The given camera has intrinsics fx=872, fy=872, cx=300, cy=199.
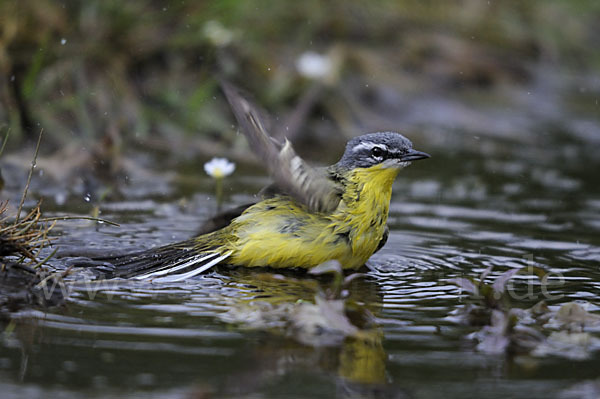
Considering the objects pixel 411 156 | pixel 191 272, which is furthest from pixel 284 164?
pixel 411 156

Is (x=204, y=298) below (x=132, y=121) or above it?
below

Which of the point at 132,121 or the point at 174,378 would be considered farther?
the point at 132,121

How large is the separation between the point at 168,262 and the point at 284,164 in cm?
90

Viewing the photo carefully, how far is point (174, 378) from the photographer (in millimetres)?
3281

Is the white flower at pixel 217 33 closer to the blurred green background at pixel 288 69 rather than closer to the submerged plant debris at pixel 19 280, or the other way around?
the blurred green background at pixel 288 69

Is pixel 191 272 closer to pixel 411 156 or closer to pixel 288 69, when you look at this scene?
pixel 411 156

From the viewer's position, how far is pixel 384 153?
18.4 ft

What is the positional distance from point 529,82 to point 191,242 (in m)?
9.01

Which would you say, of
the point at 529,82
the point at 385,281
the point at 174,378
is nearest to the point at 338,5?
the point at 529,82

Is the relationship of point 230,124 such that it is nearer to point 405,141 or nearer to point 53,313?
point 405,141

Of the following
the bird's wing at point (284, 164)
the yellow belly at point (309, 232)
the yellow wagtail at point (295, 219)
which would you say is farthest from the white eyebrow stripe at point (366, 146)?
the bird's wing at point (284, 164)

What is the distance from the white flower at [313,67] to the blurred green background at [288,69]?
6 centimetres

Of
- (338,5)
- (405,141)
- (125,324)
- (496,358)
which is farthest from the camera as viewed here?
(338,5)

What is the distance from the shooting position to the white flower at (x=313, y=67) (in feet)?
33.2
